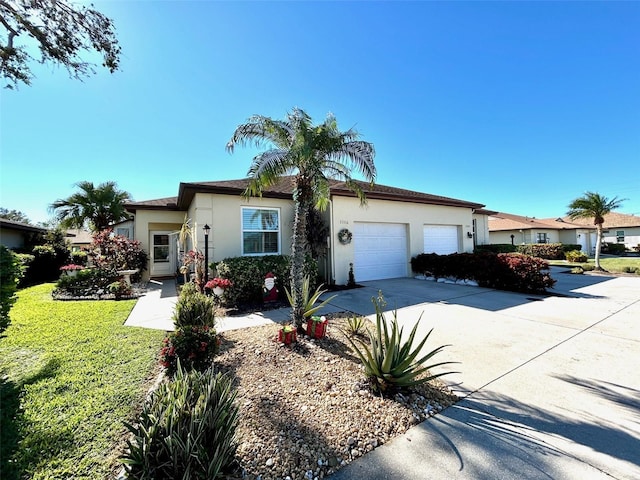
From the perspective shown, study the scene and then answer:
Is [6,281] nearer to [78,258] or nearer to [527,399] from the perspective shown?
[527,399]

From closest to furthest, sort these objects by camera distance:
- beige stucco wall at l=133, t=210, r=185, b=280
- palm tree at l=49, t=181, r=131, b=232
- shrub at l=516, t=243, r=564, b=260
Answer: beige stucco wall at l=133, t=210, r=185, b=280
palm tree at l=49, t=181, r=131, b=232
shrub at l=516, t=243, r=564, b=260

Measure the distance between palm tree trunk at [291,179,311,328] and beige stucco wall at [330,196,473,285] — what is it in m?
5.01

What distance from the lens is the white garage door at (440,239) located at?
13.0 metres

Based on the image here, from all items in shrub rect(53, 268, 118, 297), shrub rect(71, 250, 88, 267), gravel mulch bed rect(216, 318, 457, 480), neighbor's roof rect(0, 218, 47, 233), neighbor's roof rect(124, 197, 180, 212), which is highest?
neighbor's roof rect(124, 197, 180, 212)

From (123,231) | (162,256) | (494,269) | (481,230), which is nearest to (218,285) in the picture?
(494,269)

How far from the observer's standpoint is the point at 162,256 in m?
14.6

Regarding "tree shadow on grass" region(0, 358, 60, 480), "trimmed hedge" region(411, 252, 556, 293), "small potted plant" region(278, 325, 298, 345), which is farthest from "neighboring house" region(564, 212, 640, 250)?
"tree shadow on grass" region(0, 358, 60, 480)

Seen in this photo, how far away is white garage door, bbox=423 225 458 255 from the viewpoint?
13000 millimetres

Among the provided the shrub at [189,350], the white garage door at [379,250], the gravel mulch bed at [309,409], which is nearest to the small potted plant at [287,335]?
the gravel mulch bed at [309,409]

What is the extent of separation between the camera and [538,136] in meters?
14.3

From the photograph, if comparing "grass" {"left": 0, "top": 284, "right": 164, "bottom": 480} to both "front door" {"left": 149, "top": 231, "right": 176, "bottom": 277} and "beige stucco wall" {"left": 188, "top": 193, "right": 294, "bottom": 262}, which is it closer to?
"beige stucco wall" {"left": 188, "top": 193, "right": 294, "bottom": 262}

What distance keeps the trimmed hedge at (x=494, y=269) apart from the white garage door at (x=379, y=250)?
790 mm

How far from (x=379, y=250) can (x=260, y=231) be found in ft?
17.5

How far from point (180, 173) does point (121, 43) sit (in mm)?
6701
